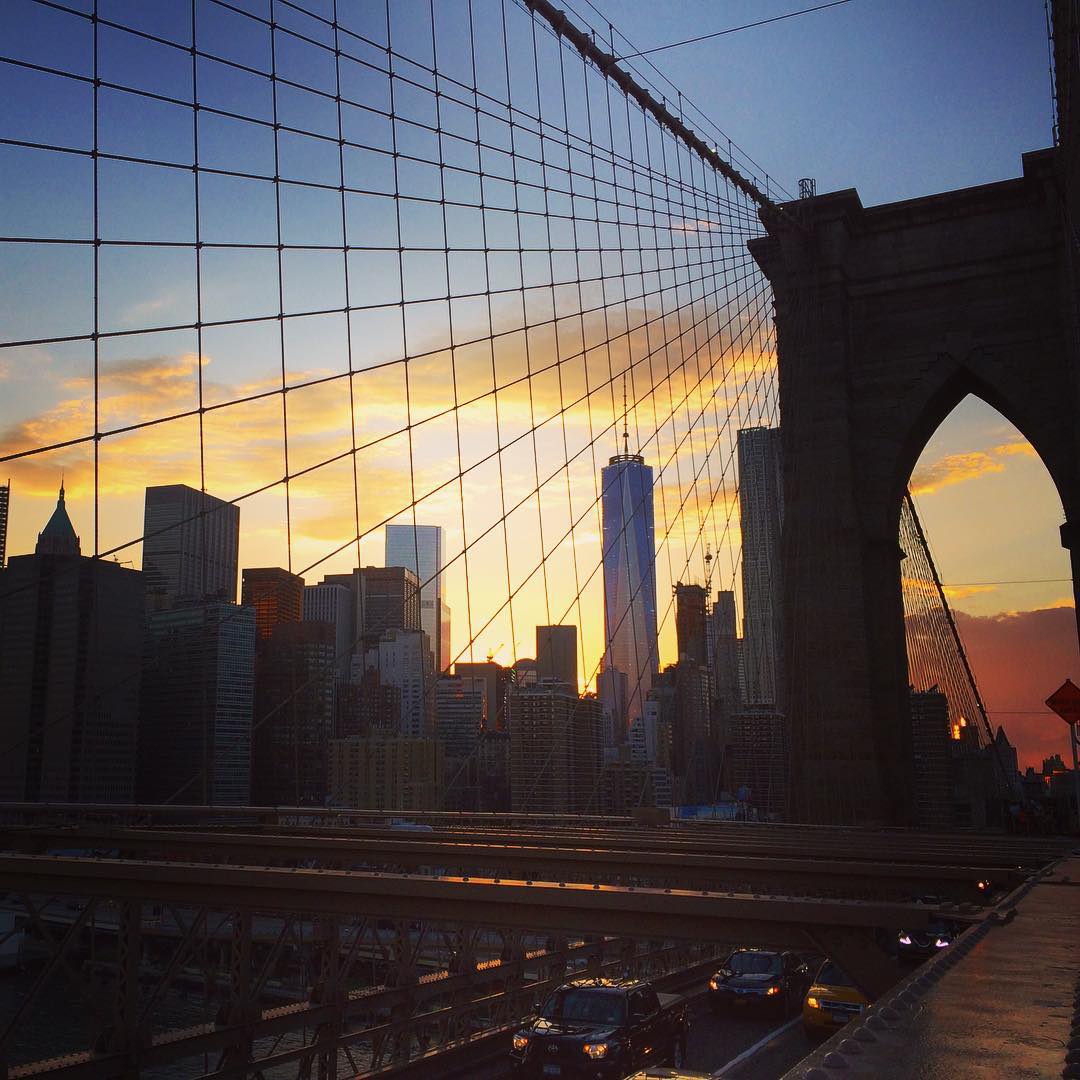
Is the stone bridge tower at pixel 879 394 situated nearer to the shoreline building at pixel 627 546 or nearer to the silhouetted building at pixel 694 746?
the silhouetted building at pixel 694 746

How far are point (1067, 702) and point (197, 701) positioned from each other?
27.5 feet

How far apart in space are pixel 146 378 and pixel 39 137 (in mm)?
1862

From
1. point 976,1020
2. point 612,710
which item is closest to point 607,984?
point 612,710

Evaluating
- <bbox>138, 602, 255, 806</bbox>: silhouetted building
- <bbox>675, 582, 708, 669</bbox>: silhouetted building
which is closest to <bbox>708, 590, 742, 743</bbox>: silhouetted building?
<bbox>675, 582, 708, 669</bbox>: silhouetted building

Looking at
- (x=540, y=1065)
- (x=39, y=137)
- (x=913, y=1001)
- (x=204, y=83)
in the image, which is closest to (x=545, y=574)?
(x=540, y=1065)

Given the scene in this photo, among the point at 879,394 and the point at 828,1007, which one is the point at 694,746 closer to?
the point at 879,394

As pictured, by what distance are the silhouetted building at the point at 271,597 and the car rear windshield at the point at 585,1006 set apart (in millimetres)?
4118

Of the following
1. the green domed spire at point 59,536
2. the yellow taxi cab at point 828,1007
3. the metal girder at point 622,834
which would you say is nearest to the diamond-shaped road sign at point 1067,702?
the metal girder at point 622,834

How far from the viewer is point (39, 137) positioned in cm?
688

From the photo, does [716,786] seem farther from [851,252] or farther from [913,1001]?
[913,1001]

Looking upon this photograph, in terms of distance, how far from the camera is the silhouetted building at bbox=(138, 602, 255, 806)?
8.38 m

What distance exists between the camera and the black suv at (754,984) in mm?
12859

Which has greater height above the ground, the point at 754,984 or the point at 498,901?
the point at 498,901

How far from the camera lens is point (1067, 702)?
11070 mm
